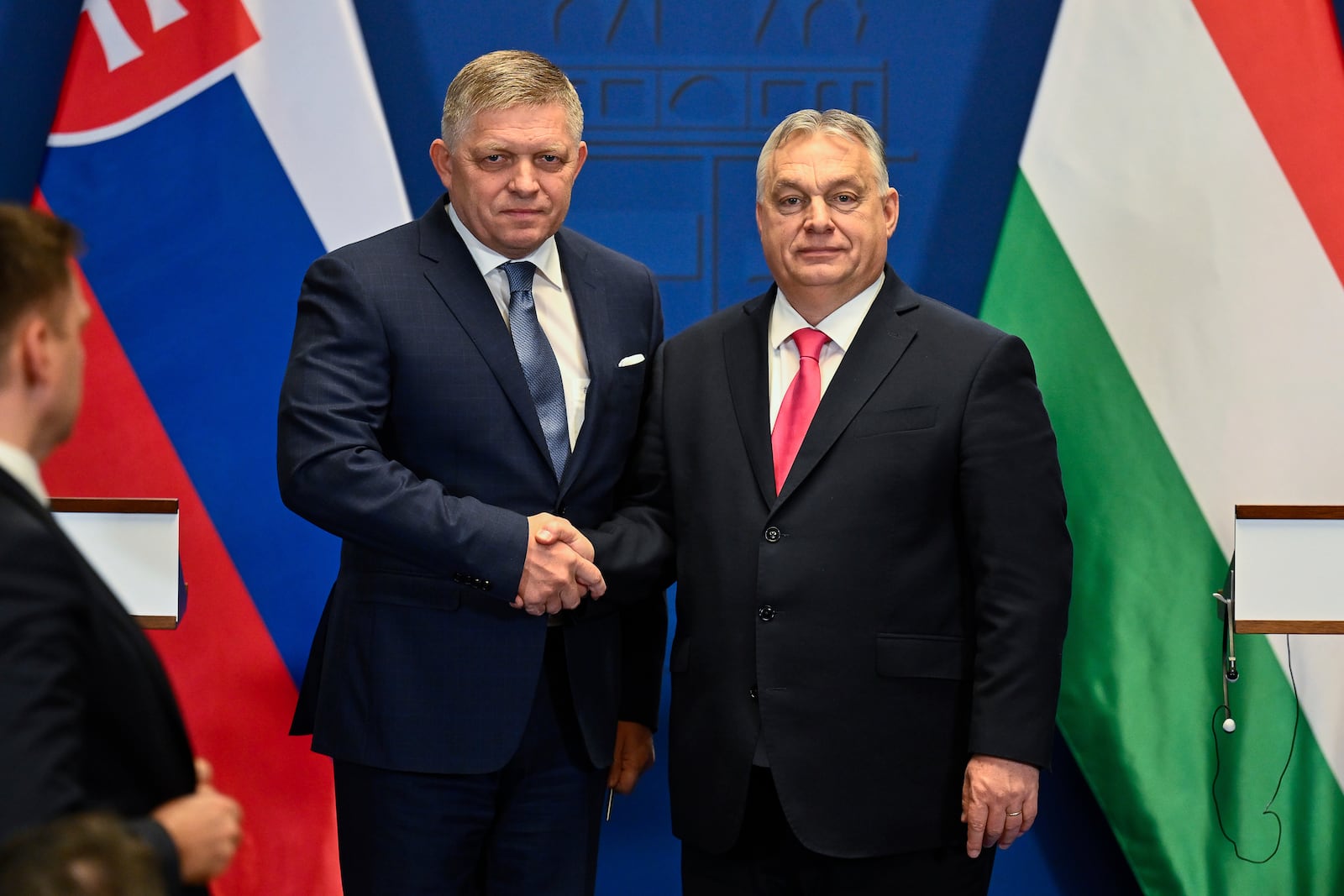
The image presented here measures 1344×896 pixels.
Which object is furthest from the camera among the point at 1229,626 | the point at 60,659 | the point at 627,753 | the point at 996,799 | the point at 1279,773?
the point at 1279,773

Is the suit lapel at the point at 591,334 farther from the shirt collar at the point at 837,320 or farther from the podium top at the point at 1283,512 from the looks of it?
the podium top at the point at 1283,512

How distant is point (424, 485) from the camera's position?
2.32 m

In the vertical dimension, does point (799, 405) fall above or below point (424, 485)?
above

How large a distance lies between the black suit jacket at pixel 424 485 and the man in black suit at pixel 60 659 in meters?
0.91

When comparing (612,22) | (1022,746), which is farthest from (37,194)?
(1022,746)

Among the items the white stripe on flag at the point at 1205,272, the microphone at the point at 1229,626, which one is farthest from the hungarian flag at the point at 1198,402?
the microphone at the point at 1229,626

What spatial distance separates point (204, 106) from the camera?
340 cm

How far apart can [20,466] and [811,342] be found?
A: 4.68ft

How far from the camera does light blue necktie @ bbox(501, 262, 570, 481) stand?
2.49 meters

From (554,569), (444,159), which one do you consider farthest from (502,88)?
(554,569)

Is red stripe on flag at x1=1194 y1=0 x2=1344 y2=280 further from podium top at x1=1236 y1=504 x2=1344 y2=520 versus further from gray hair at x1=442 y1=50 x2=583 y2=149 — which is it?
gray hair at x1=442 y1=50 x2=583 y2=149

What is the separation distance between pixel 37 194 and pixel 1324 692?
10.1 feet

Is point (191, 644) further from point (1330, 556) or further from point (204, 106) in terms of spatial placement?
point (1330, 556)

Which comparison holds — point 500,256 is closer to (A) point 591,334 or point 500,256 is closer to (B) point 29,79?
(A) point 591,334
